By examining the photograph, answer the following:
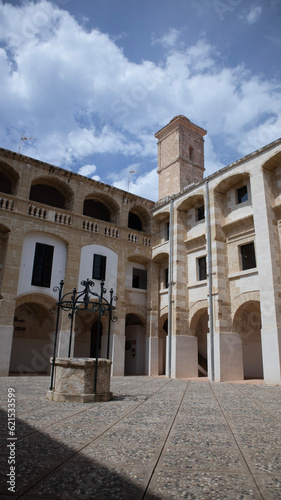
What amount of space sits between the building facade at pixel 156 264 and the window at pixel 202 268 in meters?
0.09

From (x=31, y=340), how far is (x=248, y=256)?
1391cm

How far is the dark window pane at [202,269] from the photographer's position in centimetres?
1911

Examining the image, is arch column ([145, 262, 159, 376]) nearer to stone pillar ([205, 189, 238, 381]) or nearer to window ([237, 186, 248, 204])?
stone pillar ([205, 189, 238, 381])

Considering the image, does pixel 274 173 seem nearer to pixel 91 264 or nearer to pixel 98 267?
pixel 98 267

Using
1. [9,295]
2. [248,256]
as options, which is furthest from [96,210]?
[248,256]

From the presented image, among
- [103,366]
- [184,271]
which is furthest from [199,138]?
[103,366]

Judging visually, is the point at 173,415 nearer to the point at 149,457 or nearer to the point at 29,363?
the point at 149,457

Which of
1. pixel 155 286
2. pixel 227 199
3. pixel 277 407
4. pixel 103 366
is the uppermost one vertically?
pixel 227 199

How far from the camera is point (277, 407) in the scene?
7.84 meters

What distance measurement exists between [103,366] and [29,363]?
1443 centimetres

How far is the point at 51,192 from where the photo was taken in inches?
851

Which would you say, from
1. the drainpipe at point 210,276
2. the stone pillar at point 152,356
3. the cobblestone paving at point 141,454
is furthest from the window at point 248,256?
the cobblestone paving at point 141,454

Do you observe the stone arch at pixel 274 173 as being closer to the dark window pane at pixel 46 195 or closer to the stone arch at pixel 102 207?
the stone arch at pixel 102 207

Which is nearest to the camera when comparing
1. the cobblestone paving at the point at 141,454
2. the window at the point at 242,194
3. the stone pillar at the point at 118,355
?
the cobblestone paving at the point at 141,454
